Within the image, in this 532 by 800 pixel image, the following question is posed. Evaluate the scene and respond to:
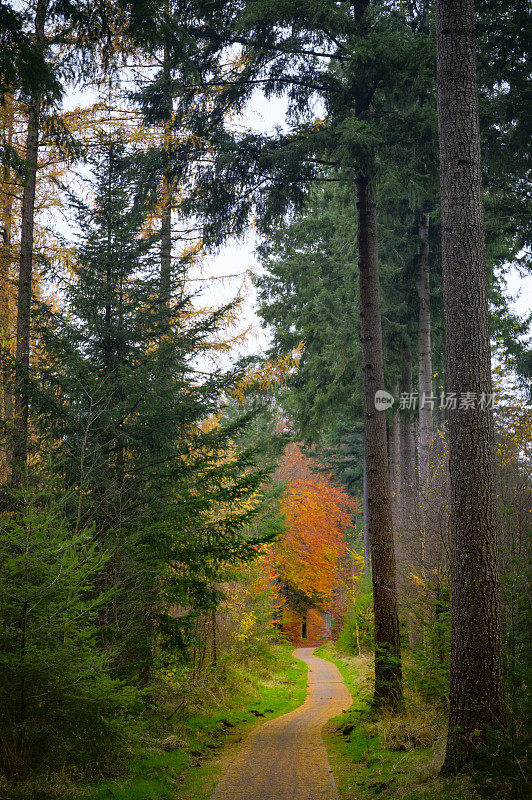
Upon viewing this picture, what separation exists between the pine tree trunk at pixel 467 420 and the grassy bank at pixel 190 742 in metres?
3.25

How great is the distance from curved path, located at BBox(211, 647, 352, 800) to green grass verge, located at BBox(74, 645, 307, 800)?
28cm

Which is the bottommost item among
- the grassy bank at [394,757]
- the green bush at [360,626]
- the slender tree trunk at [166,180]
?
the green bush at [360,626]

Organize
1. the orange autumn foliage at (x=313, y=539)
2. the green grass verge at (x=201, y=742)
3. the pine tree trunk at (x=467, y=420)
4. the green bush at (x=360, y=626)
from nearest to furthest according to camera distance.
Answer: the pine tree trunk at (x=467, y=420) → the green grass verge at (x=201, y=742) → the green bush at (x=360, y=626) → the orange autumn foliage at (x=313, y=539)

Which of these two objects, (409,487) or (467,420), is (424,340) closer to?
(409,487)

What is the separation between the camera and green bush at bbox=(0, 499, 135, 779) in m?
5.22

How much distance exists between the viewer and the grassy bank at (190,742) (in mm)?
6082

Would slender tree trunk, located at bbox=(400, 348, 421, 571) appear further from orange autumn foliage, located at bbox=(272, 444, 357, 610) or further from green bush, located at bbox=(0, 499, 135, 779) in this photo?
green bush, located at bbox=(0, 499, 135, 779)

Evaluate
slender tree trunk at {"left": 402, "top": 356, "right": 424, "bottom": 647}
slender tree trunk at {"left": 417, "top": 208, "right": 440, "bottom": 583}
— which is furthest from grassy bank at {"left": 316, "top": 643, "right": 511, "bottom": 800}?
slender tree trunk at {"left": 417, "top": 208, "right": 440, "bottom": 583}

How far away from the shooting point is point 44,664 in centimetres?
518

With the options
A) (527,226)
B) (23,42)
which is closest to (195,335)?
(23,42)

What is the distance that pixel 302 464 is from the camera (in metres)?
41.4

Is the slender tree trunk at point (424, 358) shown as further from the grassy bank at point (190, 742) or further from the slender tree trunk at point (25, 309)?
the slender tree trunk at point (25, 309)

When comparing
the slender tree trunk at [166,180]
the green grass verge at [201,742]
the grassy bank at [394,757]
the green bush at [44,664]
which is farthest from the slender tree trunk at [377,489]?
the green bush at [44,664]

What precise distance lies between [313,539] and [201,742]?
858 inches
